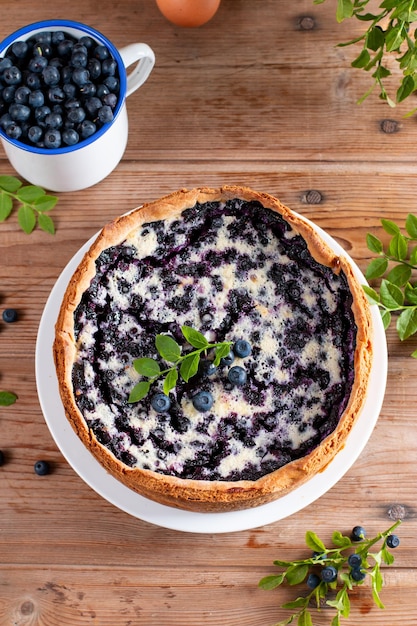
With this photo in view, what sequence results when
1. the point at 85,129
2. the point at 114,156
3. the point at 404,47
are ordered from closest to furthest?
the point at 85,129
the point at 114,156
the point at 404,47

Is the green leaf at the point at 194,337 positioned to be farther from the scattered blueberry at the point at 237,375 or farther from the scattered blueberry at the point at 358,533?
the scattered blueberry at the point at 358,533

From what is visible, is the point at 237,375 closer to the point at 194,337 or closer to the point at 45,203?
the point at 194,337

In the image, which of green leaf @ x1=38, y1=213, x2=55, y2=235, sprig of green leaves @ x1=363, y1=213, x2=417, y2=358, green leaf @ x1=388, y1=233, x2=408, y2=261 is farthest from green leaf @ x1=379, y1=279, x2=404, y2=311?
green leaf @ x1=38, y1=213, x2=55, y2=235

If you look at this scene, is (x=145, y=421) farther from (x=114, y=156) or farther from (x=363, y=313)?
(x=114, y=156)

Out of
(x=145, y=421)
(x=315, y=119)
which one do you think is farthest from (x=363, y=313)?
(x=315, y=119)

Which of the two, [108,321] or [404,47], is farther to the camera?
[404,47]

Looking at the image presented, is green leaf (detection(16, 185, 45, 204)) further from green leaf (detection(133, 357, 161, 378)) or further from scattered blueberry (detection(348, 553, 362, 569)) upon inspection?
scattered blueberry (detection(348, 553, 362, 569))
